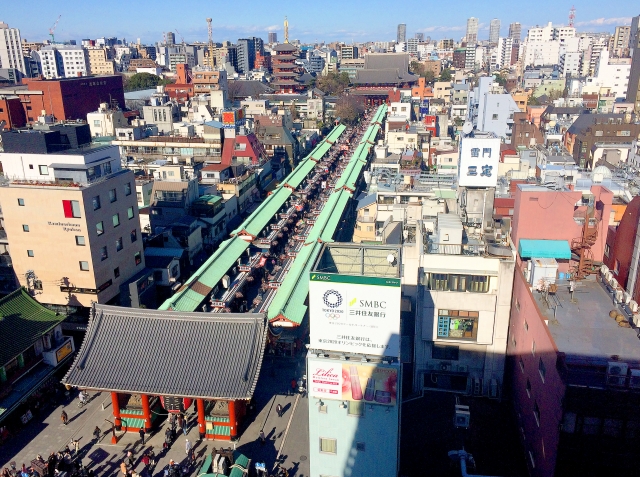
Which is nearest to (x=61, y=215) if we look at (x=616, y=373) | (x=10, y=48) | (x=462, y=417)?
(x=462, y=417)

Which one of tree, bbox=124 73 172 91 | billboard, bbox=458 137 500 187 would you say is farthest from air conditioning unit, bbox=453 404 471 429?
tree, bbox=124 73 172 91

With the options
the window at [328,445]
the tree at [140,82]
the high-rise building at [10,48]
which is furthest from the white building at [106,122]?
the high-rise building at [10,48]

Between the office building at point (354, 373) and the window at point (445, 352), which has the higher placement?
the office building at point (354, 373)

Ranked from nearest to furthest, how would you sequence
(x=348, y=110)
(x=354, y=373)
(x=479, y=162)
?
(x=354, y=373) < (x=479, y=162) < (x=348, y=110)

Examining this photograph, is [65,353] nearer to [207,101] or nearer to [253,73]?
[207,101]

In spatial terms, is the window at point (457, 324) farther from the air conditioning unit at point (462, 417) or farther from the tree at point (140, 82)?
the tree at point (140, 82)

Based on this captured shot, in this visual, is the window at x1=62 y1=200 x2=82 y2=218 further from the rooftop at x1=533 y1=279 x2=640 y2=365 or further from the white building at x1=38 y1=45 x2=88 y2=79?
the white building at x1=38 y1=45 x2=88 y2=79

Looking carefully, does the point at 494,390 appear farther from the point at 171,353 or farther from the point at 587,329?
the point at 171,353
